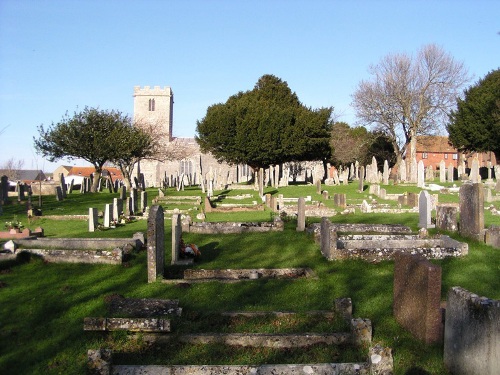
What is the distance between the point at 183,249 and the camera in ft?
41.0

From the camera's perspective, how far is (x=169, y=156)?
1989 inches

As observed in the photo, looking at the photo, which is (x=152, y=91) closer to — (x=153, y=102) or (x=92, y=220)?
(x=153, y=102)

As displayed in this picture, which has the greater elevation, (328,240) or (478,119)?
(478,119)

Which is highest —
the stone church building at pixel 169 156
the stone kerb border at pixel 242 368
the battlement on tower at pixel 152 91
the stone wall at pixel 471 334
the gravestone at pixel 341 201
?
the battlement on tower at pixel 152 91

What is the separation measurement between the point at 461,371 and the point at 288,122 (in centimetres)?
4197

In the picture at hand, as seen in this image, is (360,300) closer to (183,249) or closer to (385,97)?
(183,249)

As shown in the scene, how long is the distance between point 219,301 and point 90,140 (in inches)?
1265

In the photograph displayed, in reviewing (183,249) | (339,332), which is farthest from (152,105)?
(339,332)

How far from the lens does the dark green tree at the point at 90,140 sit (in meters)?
38.8

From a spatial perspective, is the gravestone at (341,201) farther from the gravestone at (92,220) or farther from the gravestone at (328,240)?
the gravestone at (328,240)

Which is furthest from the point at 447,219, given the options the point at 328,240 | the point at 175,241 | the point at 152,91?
the point at 152,91

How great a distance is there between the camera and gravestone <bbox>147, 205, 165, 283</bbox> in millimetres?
10453

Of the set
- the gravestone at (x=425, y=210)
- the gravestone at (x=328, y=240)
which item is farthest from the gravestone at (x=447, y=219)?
the gravestone at (x=328, y=240)

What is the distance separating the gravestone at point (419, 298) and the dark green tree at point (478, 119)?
132ft
